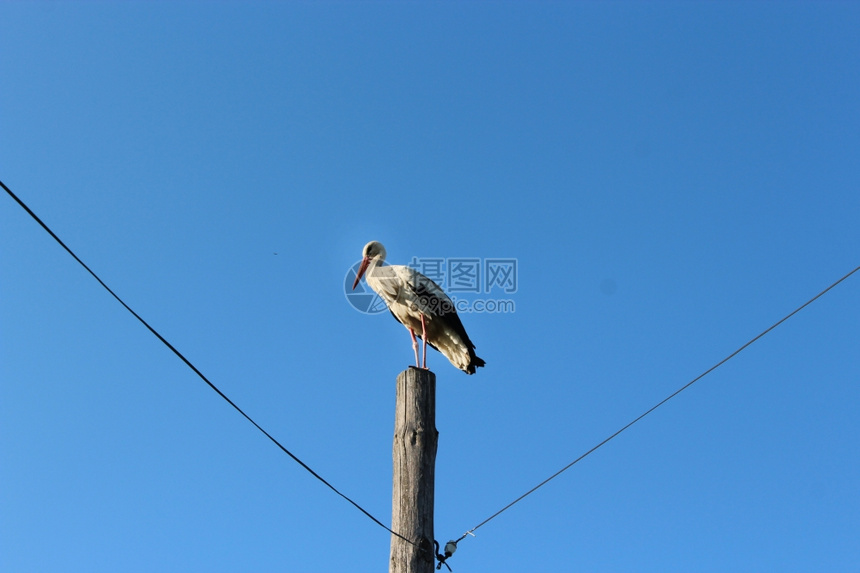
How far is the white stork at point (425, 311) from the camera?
742cm

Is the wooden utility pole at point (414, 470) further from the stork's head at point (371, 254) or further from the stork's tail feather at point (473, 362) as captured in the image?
the stork's head at point (371, 254)

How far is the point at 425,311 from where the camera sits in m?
7.46

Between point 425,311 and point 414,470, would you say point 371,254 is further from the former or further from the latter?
point 414,470

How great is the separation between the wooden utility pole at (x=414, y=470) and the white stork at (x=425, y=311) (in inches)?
110

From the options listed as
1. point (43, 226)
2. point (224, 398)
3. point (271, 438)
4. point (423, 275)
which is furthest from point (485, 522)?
point (423, 275)

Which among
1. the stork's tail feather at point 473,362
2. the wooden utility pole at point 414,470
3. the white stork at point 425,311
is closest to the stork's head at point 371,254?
the white stork at point 425,311

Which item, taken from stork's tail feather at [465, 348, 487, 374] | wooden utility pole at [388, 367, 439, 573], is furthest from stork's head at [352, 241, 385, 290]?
wooden utility pole at [388, 367, 439, 573]

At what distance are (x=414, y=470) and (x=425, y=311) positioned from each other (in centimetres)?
343

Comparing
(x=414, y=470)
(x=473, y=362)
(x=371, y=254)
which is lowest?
(x=414, y=470)

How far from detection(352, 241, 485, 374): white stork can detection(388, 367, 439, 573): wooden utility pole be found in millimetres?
2784

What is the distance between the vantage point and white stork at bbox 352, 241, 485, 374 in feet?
24.3

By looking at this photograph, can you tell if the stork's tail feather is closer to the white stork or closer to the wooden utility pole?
the white stork

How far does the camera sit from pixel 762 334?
4918 mm

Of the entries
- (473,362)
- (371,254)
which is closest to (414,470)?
(473,362)
